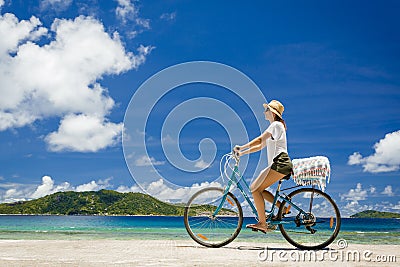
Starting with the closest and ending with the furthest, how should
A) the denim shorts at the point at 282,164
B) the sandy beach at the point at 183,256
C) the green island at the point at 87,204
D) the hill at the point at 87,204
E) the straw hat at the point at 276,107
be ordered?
the sandy beach at the point at 183,256 < the denim shorts at the point at 282,164 < the straw hat at the point at 276,107 < the green island at the point at 87,204 < the hill at the point at 87,204

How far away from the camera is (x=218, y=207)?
8367 millimetres

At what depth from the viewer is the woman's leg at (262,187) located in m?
7.76

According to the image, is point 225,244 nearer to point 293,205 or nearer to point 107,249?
point 293,205

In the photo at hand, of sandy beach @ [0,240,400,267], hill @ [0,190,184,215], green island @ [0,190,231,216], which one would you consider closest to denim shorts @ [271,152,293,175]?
sandy beach @ [0,240,400,267]

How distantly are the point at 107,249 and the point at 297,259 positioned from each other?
3266mm

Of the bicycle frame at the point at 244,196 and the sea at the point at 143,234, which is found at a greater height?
the bicycle frame at the point at 244,196

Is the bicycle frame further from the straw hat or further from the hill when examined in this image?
the hill

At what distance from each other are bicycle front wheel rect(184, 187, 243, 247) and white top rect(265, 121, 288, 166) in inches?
44.5

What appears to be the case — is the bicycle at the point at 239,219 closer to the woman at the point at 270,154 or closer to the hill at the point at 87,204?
the woman at the point at 270,154

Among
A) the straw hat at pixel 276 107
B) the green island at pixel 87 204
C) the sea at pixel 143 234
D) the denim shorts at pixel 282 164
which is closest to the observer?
the denim shorts at pixel 282 164

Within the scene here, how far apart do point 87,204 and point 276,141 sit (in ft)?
487

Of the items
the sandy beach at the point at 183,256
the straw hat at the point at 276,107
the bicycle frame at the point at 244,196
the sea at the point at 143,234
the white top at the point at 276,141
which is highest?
the straw hat at the point at 276,107

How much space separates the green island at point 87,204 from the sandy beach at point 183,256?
126 meters

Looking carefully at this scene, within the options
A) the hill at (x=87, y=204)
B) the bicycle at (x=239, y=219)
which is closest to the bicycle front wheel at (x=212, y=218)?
the bicycle at (x=239, y=219)
